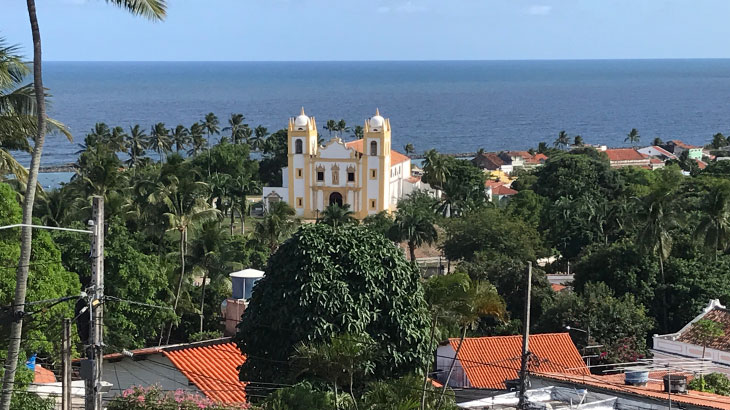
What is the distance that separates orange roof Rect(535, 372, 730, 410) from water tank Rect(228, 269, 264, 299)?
8807mm

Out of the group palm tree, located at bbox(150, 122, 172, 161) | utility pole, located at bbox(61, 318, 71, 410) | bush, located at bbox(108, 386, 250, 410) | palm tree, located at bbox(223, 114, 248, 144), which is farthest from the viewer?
palm tree, located at bbox(223, 114, 248, 144)

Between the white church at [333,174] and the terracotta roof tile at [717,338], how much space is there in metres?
41.2

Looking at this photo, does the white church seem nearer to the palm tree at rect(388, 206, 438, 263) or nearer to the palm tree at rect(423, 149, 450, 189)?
the palm tree at rect(423, 149, 450, 189)

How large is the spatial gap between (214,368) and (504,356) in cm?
827

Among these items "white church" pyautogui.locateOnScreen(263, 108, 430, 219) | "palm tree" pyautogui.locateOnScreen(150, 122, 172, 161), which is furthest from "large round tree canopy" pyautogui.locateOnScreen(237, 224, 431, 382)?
"palm tree" pyautogui.locateOnScreen(150, 122, 172, 161)

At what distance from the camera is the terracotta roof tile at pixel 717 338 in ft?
89.7

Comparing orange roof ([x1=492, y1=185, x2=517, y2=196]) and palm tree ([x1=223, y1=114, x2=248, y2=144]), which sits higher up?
palm tree ([x1=223, y1=114, x2=248, y2=144])

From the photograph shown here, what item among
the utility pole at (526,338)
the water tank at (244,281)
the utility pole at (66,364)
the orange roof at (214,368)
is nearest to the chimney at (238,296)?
the water tank at (244,281)

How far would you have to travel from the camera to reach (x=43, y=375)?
23.9m

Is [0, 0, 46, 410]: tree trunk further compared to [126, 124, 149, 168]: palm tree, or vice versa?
[126, 124, 149, 168]: palm tree

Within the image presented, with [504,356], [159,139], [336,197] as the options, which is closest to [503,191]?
[336,197]

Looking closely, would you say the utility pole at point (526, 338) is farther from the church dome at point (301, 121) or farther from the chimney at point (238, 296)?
the church dome at point (301, 121)

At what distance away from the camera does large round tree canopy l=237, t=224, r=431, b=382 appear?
707 inches

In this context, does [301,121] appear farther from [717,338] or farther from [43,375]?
[43,375]
